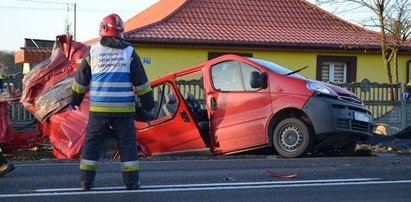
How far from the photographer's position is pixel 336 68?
77.7ft

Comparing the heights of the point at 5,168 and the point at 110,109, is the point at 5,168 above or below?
below

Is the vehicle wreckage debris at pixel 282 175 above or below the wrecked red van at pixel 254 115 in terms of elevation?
below

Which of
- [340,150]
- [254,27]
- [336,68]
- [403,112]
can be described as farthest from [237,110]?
[336,68]

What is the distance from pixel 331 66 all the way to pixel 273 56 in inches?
98.1

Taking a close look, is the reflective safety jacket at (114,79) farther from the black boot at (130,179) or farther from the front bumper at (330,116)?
the front bumper at (330,116)

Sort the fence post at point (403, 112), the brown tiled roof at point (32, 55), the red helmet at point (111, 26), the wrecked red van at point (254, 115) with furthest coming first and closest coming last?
the brown tiled roof at point (32, 55)
the fence post at point (403, 112)
the wrecked red van at point (254, 115)
the red helmet at point (111, 26)

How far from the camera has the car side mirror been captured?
9.37 m

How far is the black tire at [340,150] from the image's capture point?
10148mm

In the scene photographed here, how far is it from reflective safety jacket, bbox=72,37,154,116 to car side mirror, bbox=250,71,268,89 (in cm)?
334

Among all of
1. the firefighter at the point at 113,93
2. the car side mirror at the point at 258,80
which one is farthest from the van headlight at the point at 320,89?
the firefighter at the point at 113,93

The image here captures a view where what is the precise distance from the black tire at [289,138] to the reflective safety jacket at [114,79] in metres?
3.53

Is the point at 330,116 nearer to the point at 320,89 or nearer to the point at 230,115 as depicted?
the point at 320,89

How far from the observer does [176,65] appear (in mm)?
21688

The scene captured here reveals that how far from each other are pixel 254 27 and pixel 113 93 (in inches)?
698
